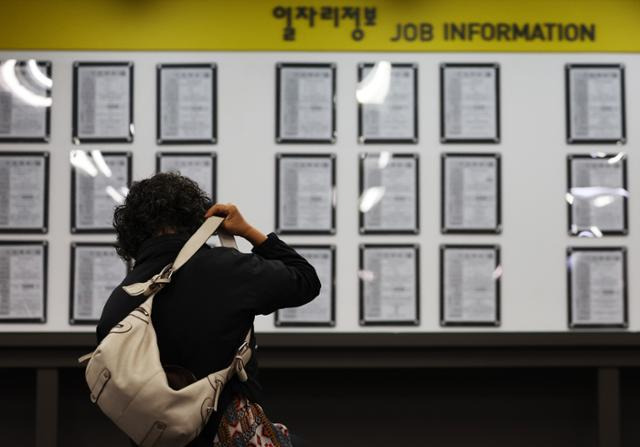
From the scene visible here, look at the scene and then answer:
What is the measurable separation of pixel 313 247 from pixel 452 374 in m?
0.93

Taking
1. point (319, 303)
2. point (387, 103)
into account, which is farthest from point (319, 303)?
point (387, 103)

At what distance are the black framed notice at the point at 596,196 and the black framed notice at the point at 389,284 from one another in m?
0.79

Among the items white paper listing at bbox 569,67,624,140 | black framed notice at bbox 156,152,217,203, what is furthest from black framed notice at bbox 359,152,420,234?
white paper listing at bbox 569,67,624,140

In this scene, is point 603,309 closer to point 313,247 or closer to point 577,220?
point 577,220

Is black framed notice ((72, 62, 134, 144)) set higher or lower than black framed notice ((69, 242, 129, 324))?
higher

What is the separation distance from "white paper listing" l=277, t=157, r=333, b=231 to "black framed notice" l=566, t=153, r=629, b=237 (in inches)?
45.5

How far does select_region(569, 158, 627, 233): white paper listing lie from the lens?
3412 millimetres

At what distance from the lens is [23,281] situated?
336 centimetres

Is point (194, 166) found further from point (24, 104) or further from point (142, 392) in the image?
point (142, 392)

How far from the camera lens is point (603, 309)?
3381mm

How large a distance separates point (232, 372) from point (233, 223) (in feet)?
1.26

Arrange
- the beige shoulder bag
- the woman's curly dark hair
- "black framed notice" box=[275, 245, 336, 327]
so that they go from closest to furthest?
the beige shoulder bag < the woman's curly dark hair < "black framed notice" box=[275, 245, 336, 327]

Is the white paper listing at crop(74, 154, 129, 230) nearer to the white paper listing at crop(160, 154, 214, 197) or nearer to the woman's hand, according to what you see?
the white paper listing at crop(160, 154, 214, 197)

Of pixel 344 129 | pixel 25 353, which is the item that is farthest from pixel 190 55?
pixel 25 353
